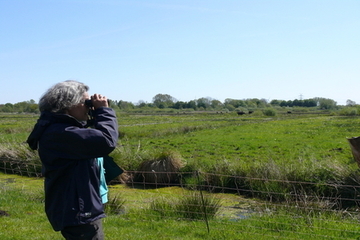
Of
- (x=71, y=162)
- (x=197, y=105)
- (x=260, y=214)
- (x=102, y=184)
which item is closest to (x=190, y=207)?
(x=260, y=214)

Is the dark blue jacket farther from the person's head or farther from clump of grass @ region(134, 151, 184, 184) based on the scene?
clump of grass @ region(134, 151, 184, 184)

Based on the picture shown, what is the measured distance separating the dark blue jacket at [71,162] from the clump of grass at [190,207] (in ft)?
13.5

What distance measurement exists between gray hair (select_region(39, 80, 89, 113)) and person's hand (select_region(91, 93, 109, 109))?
0.08 metres

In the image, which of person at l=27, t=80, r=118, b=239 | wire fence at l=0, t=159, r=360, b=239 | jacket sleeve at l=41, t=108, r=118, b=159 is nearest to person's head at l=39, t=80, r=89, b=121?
person at l=27, t=80, r=118, b=239

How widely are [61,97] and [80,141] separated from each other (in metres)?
0.35

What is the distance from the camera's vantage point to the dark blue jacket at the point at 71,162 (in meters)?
2.57

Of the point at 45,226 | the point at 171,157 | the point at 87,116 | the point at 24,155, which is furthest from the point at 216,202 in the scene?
the point at 24,155

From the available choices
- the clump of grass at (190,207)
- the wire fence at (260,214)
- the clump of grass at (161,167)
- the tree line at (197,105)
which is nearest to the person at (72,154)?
the wire fence at (260,214)

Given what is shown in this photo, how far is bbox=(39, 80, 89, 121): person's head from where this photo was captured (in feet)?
8.77

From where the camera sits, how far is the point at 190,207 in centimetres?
686

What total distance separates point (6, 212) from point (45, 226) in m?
1.33

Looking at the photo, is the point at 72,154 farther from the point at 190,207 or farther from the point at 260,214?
the point at 260,214

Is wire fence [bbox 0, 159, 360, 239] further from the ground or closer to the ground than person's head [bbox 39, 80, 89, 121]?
closer to the ground

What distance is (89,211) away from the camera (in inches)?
101
